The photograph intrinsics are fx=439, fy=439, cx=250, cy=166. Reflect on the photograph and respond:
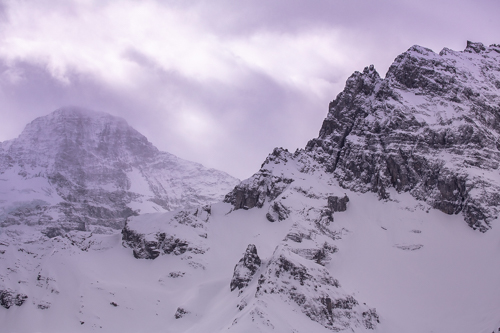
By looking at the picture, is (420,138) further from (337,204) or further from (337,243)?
(337,243)

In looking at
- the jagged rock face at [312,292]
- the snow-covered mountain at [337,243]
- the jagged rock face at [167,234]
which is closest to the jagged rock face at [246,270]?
the snow-covered mountain at [337,243]

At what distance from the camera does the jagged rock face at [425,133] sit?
141000 mm

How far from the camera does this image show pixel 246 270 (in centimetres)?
10300

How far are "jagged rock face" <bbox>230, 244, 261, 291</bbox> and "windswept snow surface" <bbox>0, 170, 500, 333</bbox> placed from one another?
2.47m

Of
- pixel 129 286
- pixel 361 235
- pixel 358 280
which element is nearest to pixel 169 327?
pixel 129 286

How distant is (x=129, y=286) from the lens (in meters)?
122

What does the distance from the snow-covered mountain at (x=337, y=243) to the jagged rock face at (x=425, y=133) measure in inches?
20.7

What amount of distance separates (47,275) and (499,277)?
390ft

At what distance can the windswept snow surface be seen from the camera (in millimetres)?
99688

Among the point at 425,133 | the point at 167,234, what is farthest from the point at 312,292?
the point at 425,133

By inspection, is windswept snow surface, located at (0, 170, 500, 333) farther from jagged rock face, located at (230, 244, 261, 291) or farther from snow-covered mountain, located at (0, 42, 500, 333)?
jagged rock face, located at (230, 244, 261, 291)

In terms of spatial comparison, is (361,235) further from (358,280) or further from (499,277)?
(499,277)

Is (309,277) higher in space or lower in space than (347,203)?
lower

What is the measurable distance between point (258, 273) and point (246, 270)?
491cm
